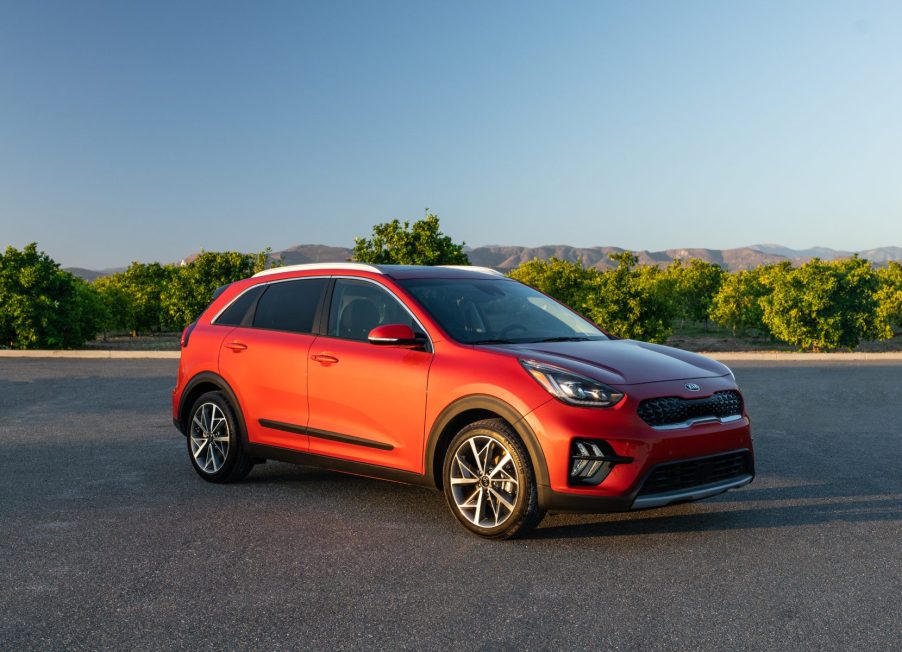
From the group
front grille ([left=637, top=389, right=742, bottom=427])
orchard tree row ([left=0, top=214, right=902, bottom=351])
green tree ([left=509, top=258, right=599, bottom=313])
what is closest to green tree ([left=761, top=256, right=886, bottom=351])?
orchard tree row ([left=0, top=214, right=902, bottom=351])

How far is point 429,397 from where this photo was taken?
19.4 ft

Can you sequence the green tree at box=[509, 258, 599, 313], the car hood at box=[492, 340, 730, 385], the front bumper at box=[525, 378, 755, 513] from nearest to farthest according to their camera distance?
the front bumper at box=[525, 378, 755, 513]
the car hood at box=[492, 340, 730, 385]
the green tree at box=[509, 258, 599, 313]

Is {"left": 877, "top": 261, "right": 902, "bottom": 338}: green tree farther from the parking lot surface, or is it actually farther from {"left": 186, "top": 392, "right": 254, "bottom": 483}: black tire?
{"left": 186, "top": 392, "right": 254, "bottom": 483}: black tire

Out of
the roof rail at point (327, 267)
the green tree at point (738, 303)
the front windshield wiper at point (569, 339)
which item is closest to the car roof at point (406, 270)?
the roof rail at point (327, 267)


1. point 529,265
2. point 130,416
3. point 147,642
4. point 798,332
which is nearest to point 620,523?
point 147,642

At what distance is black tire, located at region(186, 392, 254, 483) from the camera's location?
24.2 feet

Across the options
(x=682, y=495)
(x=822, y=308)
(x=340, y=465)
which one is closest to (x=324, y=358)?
(x=340, y=465)

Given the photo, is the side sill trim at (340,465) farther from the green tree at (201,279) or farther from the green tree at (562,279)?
the green tree at (562,279)

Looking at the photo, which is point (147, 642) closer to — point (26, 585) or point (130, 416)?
point (26, 585)

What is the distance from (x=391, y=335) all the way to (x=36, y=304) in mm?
25650

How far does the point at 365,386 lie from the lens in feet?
20.7

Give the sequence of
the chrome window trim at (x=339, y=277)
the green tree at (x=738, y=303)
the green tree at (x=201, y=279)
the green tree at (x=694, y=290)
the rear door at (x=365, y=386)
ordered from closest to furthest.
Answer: the rear door at (x=365, y=386), the chrome window trim at (x=339, y=277), the green tree at (x=201, y=279), the green tree at (x=738, y=303), the green tree at (x=694, y=290)

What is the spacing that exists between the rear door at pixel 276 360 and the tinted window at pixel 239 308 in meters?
0.09

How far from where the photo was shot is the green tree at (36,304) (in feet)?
91.4
